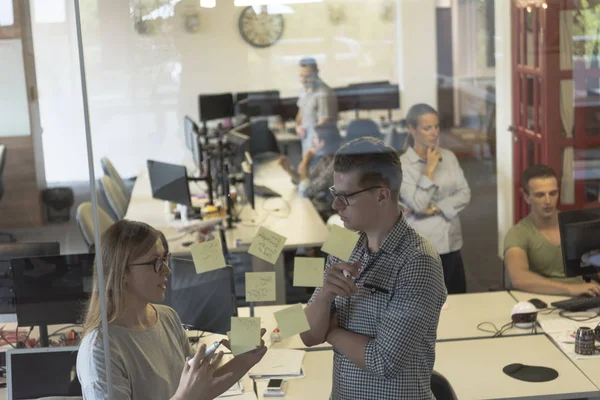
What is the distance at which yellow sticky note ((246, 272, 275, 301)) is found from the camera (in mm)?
2660

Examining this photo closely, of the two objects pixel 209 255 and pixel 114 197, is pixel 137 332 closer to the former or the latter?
pixel 209 255

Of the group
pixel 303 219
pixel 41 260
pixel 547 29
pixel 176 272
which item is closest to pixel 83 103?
pixel 41 260

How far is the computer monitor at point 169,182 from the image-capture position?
5055 millimetres

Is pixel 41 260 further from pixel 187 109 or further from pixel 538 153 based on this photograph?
pixel 538 153

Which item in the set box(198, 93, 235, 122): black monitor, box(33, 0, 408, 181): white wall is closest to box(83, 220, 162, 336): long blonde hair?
box(33, 0, 408, 181): white wall

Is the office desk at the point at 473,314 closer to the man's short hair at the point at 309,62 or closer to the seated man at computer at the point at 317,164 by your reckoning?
the seated man at computer at the point at 317,164

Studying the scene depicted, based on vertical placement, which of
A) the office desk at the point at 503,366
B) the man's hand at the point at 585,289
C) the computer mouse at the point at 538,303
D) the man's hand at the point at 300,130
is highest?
the man's hand at the point at 300,130

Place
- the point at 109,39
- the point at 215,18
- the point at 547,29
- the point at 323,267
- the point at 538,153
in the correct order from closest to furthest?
the point at 323,267, the point at 109,39, the point at 215,18, the point at 547,29, the point at 538,153

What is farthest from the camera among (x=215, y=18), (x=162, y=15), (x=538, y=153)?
(x=538, y=153)

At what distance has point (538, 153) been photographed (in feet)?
17.9

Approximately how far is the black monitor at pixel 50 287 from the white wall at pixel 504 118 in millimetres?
3449

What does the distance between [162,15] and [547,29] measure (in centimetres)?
254

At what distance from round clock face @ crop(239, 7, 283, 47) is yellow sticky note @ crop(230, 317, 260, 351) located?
83.7 inches

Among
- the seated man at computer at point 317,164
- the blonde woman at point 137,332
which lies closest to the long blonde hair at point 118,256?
the blonde woman at point 137,332
